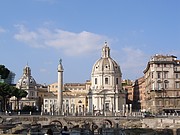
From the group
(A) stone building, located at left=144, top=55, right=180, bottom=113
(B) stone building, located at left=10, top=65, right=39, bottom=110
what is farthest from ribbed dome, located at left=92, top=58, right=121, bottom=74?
(A) stone building, located at left=144, top=55, right=180, bottom=113

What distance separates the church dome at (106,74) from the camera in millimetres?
121812

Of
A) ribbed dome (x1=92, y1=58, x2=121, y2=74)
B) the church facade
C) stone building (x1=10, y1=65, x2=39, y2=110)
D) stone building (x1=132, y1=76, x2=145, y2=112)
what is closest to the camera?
the church facade

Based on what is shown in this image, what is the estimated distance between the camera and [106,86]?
12112 centimetres

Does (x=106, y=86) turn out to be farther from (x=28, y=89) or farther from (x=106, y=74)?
(x=28, y=89)

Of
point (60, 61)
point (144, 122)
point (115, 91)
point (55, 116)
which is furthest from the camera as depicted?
point (115, 91)

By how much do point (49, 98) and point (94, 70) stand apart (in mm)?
23058

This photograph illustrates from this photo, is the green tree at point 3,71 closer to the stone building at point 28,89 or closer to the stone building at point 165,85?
the stone building at point 165,85

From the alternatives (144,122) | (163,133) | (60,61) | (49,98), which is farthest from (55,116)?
(49,98)

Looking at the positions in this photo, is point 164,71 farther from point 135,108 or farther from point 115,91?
point 135,108

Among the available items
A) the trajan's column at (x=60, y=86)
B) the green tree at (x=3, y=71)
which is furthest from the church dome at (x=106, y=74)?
the green tree at (x=3, y=71)

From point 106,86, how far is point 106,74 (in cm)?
354

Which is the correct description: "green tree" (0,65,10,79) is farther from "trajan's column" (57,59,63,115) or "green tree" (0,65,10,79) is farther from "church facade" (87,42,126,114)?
"church facade" (87,42,126,114)

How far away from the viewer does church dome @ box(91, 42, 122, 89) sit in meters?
122

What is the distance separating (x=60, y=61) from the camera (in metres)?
107
